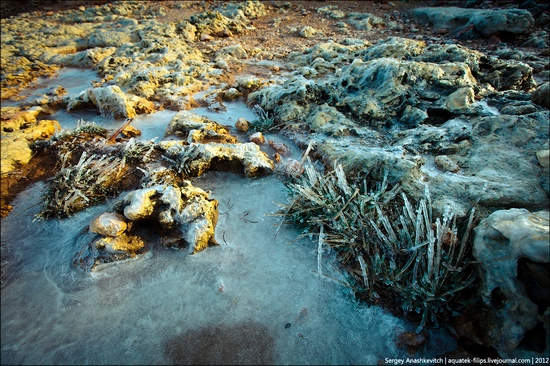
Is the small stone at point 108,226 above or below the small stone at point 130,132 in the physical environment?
below

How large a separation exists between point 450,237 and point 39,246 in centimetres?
422

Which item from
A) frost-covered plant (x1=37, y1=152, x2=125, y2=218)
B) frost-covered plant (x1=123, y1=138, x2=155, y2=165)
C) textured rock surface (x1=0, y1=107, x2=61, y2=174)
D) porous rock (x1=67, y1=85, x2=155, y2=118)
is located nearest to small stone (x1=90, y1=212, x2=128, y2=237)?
frost-covered plant (x1=37, y1=152, x2=125, y2=218)

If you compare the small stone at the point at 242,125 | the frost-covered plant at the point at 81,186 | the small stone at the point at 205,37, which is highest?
the small stone at the point at 205,37

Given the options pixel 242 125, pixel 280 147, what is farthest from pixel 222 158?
pixel 242 125

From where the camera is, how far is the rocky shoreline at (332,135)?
2.21 meters

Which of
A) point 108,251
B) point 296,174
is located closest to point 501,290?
point 296,174

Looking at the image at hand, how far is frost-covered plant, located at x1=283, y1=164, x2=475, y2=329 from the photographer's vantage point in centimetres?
233

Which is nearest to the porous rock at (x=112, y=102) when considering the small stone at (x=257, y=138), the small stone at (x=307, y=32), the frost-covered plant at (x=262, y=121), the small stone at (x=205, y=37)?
the frost-covered plant at (x=262, y=121)

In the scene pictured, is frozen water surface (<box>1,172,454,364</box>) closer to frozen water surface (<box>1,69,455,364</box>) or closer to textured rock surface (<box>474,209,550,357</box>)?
frozen water surface (<box>1,69,455,364</box>)

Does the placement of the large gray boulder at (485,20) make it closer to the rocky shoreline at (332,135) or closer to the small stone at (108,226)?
the rocky shoreline at (332,135)

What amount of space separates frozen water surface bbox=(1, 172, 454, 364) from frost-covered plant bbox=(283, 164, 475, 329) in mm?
209

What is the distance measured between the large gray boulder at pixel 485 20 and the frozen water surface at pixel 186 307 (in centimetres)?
1036

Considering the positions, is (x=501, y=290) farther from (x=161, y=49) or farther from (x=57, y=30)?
(x=57, y=30)

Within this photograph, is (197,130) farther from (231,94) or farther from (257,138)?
(231,94)
